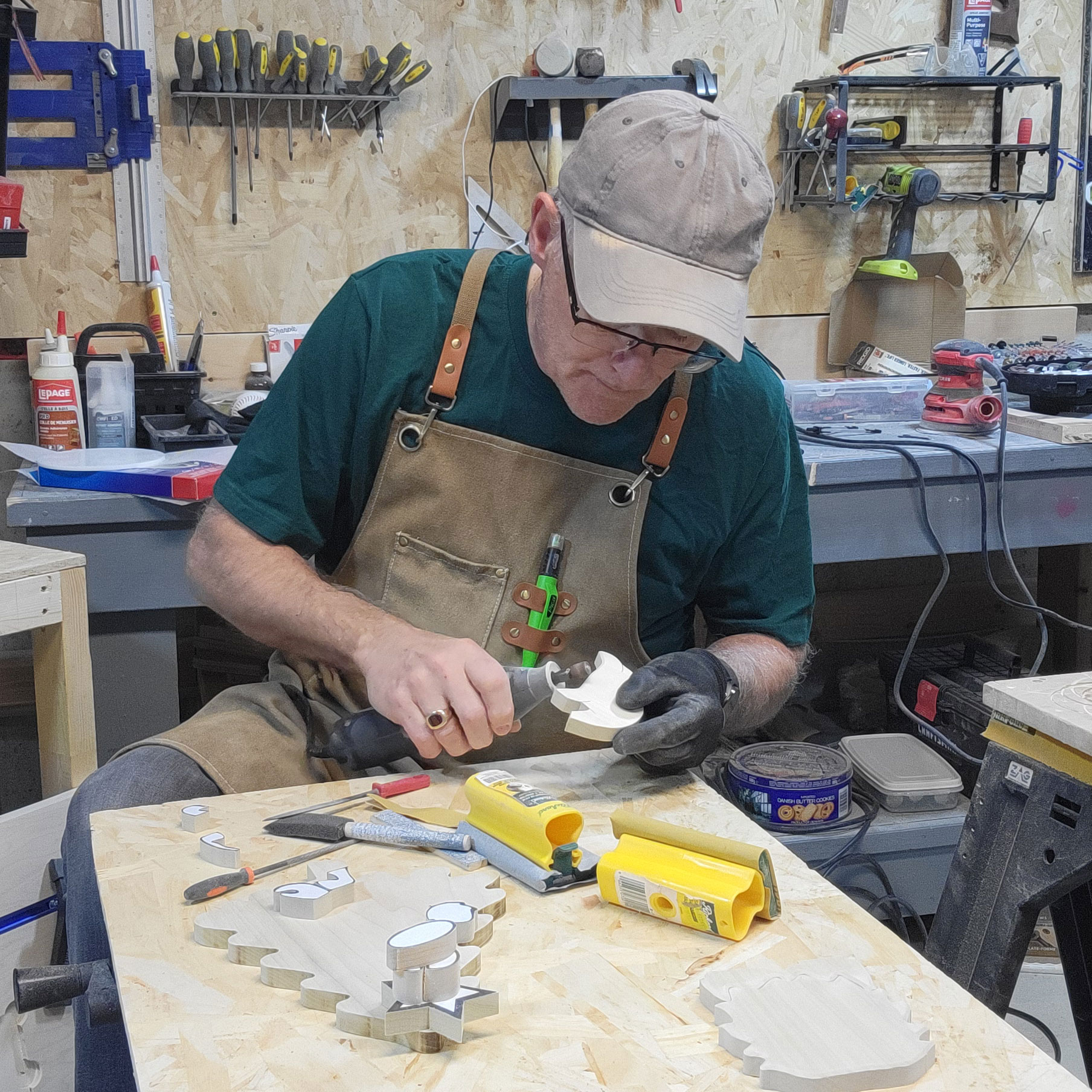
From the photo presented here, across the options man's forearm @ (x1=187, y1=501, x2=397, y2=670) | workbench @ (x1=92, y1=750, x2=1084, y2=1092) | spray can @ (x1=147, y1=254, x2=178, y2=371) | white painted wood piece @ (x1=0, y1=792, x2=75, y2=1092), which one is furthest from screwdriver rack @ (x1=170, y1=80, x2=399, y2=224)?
workbench @ (x1=92, y1=750, x2=1084, y2=1092)

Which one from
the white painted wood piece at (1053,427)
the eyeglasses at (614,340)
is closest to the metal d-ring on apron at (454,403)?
the eyeglasses at (614,340)

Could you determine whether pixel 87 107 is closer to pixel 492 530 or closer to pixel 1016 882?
pixel 492 530

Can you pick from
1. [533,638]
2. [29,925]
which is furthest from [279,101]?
[29,925]

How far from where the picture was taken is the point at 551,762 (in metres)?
1.14

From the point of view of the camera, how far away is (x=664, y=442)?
4.38ft

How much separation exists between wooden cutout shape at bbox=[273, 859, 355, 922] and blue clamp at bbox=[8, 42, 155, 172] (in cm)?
192

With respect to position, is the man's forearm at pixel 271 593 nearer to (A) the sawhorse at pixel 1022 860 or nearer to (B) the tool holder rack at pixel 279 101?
(A) the sawhorse at pixel 1022 860

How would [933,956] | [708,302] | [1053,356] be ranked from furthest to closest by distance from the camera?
[1053,356]
[933,956]
[708,302]

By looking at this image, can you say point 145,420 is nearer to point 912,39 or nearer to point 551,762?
point 551,762

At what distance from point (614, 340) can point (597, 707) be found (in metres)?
0.38

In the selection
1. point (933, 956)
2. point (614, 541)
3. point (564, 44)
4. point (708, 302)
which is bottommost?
point (933, 956)

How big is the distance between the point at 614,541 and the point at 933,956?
57 centimetres

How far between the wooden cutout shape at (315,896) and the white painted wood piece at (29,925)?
73 cm

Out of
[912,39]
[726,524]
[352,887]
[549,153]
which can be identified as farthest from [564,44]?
[352,887]
